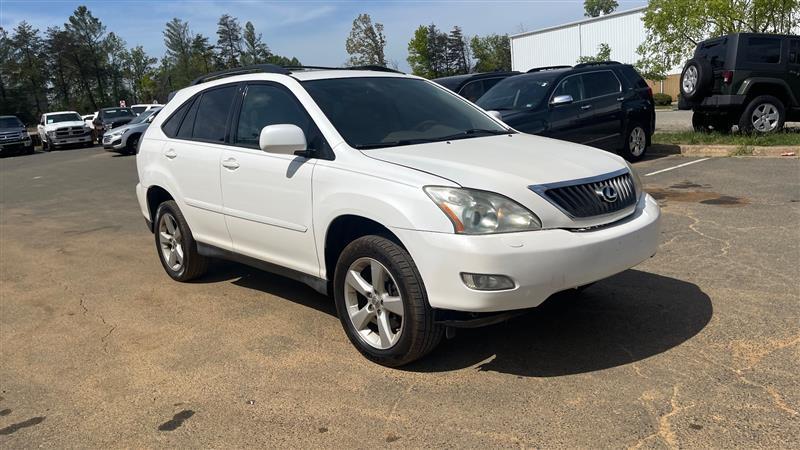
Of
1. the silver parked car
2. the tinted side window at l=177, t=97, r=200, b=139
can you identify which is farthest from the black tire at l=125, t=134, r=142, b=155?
the tinted side window at l=177, t=97, r=200, b=139

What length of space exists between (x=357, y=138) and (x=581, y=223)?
1466 millimetres

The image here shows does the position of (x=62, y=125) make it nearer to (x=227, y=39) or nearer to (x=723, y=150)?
(x=723, y=150)

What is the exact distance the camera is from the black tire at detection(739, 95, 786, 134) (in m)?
11.6

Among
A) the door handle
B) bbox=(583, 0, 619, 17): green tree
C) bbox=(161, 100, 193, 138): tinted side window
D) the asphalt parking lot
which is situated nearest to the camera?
the asphalt parking lot

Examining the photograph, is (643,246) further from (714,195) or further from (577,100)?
(577,100)

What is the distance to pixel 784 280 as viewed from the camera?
4.72m

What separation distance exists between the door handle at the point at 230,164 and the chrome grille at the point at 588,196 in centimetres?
226

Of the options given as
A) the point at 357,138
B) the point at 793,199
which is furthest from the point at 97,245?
the point at 793,199

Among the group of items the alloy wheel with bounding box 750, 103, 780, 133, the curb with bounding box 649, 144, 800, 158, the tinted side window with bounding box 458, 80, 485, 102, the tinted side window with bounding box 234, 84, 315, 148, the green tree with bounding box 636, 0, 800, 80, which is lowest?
the curb with bounding box 649, 144, 800, 158

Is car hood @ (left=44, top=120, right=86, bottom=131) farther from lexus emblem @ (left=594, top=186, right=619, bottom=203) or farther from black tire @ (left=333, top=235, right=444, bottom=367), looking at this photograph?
lexus emblem @ (left=594, top=186, right=619, bottom=203)

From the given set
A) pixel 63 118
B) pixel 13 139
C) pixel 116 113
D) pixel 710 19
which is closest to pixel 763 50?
pixel 710 19

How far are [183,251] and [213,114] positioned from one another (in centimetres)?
124

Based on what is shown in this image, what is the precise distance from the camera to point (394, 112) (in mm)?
4539

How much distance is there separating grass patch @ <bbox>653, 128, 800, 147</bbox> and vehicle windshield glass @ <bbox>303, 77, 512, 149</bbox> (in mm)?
7554
